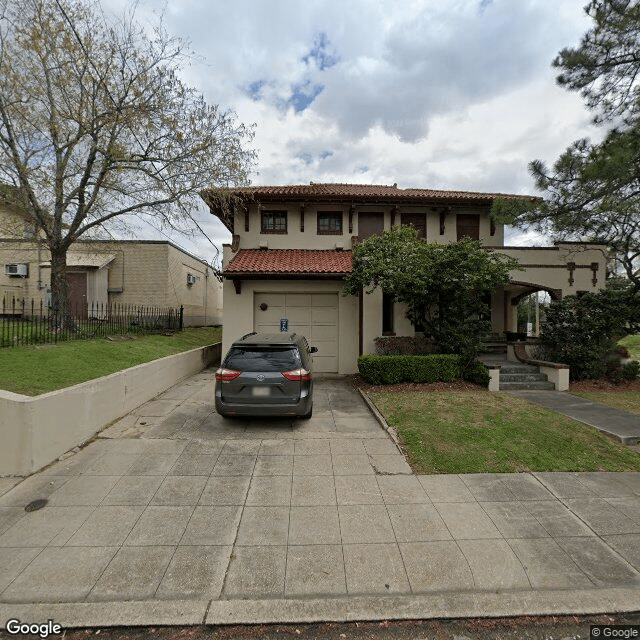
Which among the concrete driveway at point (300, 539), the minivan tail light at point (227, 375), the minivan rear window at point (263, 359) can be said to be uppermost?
the minivan rear window at point (263, 359)

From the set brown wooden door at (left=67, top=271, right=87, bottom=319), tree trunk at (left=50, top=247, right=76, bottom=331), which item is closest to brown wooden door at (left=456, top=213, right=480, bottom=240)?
tree trunk at (left=50, top=247, right=76, bottom=331)

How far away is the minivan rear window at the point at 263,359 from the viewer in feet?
18.5

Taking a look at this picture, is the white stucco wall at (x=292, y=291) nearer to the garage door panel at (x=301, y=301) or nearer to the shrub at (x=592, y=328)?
the garage door panel at (x=301, y=301)

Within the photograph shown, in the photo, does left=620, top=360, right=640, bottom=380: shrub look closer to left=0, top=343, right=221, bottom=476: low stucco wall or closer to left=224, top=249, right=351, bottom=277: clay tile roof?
left=224, top=249, right=351, bottom=277: clay tile roof

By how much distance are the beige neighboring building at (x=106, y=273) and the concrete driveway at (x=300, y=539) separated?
43.8 ft

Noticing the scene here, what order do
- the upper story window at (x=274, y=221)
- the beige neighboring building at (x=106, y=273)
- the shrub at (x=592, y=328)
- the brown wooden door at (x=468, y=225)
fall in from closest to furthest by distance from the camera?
the shrub at (x=592, y=328)
the upper story window at (x=274, y=221)
the brown wooden door at (x=468, y=225)
the beige neighboring building at (x=106, y=273)

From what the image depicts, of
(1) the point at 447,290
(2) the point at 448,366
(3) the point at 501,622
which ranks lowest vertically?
(3) the point at 501,622

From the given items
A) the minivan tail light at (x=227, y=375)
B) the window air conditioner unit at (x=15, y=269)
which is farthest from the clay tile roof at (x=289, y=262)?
the window air conditioner unit at (x=15, y=269)

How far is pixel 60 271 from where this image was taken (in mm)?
9344

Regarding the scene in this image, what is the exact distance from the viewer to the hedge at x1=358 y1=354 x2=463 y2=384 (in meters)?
8.56

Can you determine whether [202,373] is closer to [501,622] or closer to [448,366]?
[448,366]

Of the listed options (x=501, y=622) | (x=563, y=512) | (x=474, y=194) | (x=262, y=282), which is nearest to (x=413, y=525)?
(x=501, y=622)

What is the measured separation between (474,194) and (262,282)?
9.18 metres

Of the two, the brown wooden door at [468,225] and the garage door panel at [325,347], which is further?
the brown wooden door at [468,225]
